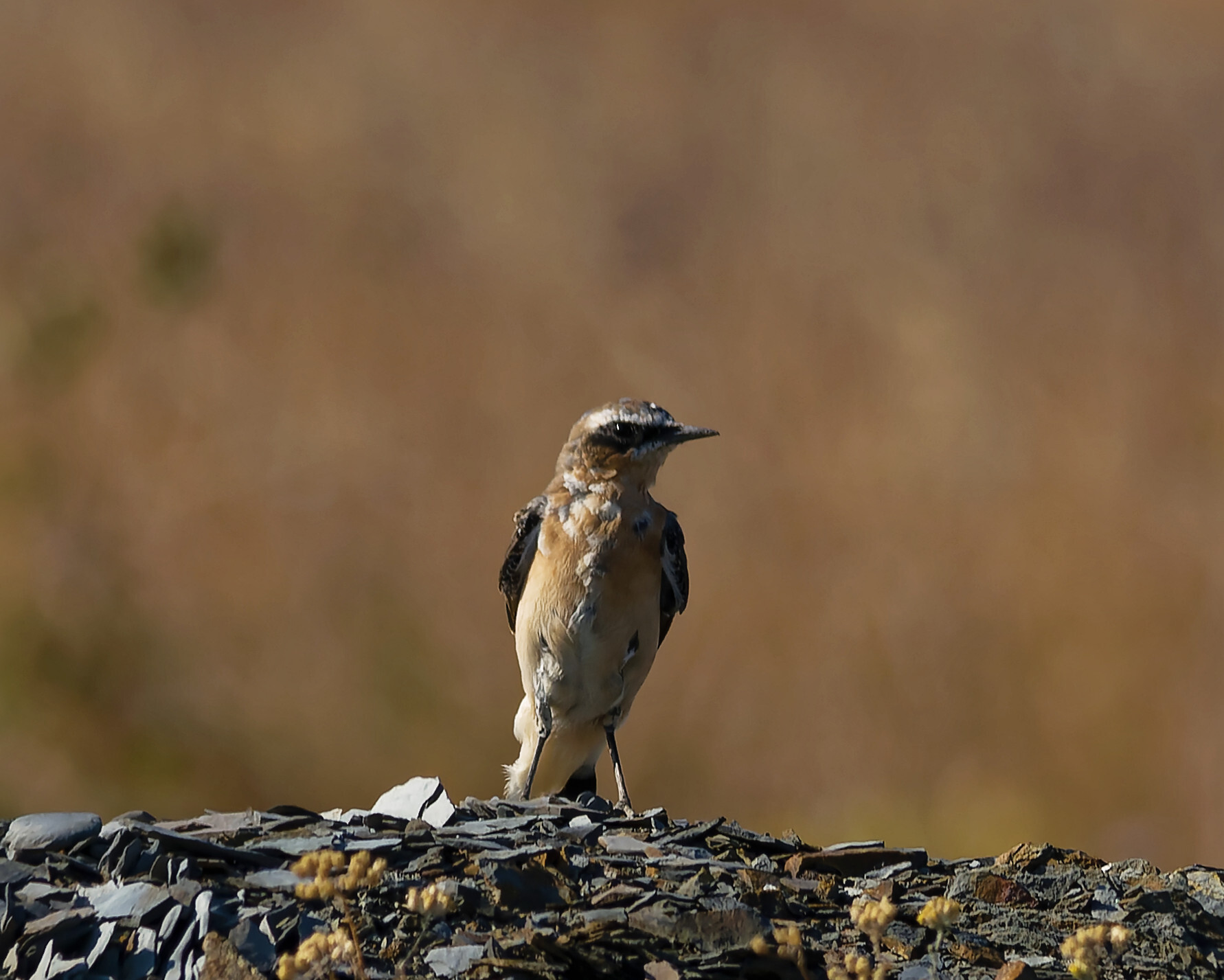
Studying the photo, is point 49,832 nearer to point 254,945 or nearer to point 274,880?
point 274,880

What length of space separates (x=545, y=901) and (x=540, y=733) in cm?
295

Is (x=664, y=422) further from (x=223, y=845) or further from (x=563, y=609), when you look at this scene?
(x=223, y=845)

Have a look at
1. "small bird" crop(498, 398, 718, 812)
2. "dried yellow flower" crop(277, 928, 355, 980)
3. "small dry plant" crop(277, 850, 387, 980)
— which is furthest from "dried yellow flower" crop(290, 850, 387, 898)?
"small bird" crop(498, 398, 718, 812)

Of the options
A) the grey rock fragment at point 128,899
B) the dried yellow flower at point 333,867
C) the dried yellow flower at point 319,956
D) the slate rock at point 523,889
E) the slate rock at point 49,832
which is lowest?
the dried yellow flower at point 319,956

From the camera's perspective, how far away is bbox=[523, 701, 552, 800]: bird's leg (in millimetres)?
8266

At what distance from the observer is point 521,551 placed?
28.3 feet

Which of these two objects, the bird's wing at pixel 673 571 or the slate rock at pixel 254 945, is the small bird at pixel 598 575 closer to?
the bird's wing at pixel 673 571

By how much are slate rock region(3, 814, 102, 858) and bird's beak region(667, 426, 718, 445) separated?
401 centimetres

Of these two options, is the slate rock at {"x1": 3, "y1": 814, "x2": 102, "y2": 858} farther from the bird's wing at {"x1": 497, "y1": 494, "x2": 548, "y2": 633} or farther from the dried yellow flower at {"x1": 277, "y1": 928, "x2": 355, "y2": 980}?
the bird's wing at {"x1": 497, "y1": 494, "x2": 548, "y2": 633}

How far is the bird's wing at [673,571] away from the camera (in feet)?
27.7

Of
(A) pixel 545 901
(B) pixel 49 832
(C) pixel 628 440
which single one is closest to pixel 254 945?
(A) pixel 545 901

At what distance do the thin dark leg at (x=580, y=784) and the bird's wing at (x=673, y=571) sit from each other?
118 cm

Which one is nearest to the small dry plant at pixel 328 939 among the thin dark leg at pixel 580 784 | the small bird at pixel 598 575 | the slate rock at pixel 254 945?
the slate rock at pixel 254 945

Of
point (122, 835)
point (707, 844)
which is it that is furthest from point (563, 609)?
point (122, 835)
